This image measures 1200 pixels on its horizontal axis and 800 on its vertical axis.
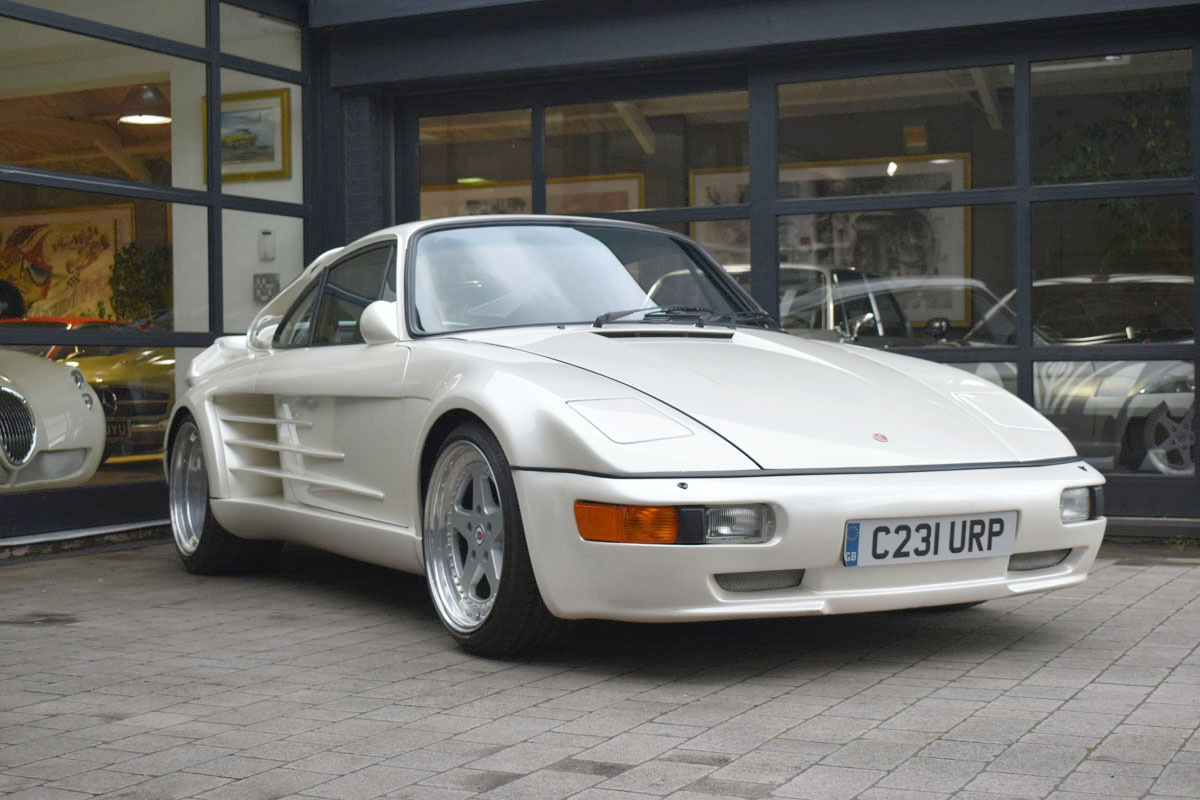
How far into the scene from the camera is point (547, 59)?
8.96m

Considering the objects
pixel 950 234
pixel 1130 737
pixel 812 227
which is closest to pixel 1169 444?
pixel 950 234

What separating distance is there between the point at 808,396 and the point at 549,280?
4.00 ft

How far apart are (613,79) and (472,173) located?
1.21 m

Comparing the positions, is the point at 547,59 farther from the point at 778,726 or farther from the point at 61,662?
the point at 778,726

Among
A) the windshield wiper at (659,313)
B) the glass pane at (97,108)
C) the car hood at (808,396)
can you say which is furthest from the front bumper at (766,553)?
the glass pane at (97,108)

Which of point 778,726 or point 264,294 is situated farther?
point 264,294

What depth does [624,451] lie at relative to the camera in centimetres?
391

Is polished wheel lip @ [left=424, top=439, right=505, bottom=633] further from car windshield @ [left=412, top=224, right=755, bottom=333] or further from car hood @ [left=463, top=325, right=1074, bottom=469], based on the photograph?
car windshield @ [left=412, top=224, right=755, bottom=333]

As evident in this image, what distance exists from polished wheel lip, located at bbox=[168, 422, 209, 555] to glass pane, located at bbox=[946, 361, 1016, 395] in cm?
411

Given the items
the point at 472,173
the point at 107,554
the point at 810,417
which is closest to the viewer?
the point at 810,417

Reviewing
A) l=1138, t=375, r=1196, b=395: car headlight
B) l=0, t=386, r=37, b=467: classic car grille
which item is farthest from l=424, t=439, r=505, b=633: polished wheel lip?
l=1138, t=375, r=1196, b=395: car headlight

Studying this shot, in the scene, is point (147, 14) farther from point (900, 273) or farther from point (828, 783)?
point (828, 783)

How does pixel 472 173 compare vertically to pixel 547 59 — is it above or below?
below

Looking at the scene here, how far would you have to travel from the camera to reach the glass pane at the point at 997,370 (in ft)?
26.2
